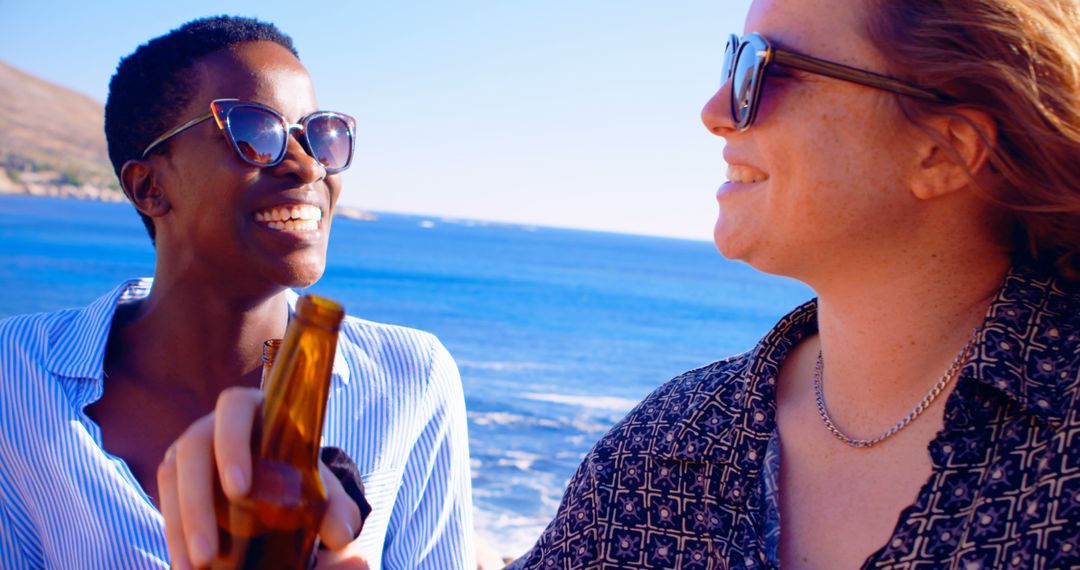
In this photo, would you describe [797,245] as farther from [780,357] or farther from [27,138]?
[27,138]

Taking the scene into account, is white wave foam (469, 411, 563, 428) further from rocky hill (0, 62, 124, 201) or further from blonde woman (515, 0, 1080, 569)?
rocky hill (0, 62, 124, 201)

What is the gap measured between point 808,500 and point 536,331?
134 ft

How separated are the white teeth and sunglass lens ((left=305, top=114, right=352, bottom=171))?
1549mm

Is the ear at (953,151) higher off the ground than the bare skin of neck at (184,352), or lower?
higher

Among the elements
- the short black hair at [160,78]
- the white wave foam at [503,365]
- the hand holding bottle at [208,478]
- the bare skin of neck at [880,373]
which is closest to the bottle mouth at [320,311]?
the hand holding bottle at [208,478]

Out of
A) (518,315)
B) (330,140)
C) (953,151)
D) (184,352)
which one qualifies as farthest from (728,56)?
(518,315)

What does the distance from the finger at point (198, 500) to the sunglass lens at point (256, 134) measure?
6.52 feet

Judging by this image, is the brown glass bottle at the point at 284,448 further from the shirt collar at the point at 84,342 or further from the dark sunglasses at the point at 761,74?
the shirt collar at the point at 84,342

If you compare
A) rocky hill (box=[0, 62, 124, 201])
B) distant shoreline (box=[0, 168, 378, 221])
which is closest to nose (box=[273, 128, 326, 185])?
rocky hill (box=[0, 62, 124, 201])

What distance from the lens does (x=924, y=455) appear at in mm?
2176

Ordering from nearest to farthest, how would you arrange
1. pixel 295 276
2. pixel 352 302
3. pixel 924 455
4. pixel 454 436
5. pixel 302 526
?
pixel 302 526
pixel 924 455
pixel 295 276
pixel 454 436
pixel 352 302

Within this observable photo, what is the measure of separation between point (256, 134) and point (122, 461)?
1.13m

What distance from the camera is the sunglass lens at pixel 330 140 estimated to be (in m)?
3.32

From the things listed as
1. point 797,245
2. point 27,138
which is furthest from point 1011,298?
point 27,138
